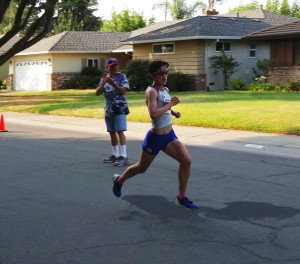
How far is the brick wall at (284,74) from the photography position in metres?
30.1

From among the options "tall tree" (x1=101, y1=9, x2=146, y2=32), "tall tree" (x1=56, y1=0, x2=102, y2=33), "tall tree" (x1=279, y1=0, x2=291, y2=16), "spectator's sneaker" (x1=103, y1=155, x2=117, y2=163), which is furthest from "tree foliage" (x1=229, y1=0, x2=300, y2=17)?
"spectator's sneaker" (x1=103, y1=155, x2=117, y2=163)

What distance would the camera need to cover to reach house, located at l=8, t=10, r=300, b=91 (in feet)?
106

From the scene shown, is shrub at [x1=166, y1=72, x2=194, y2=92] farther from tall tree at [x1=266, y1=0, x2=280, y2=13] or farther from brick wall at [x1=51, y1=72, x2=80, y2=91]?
tall tree at [x1=266, y1=0, x2=280, y2=13]

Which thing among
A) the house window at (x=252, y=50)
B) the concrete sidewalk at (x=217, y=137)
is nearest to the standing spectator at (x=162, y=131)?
the concrete sidewalk at (x=217, y=137)

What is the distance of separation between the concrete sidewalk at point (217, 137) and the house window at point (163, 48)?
15852 mm

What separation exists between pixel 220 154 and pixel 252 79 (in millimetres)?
23114

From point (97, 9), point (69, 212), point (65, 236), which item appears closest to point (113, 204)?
point (69, 212)

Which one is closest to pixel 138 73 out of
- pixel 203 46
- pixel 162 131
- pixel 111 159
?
pixel 203 46

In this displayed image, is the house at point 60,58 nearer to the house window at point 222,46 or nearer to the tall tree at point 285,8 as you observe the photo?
the house window at point 222,46

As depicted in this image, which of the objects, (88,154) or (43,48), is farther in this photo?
(43,48)

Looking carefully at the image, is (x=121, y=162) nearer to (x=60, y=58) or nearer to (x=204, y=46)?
(x=204, y=46)

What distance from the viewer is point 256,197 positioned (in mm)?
7332

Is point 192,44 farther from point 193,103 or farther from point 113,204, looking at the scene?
point 113,204

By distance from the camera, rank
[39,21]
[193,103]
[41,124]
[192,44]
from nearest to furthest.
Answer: [41,124] → [193,103] → [39,21] → [192,44]
